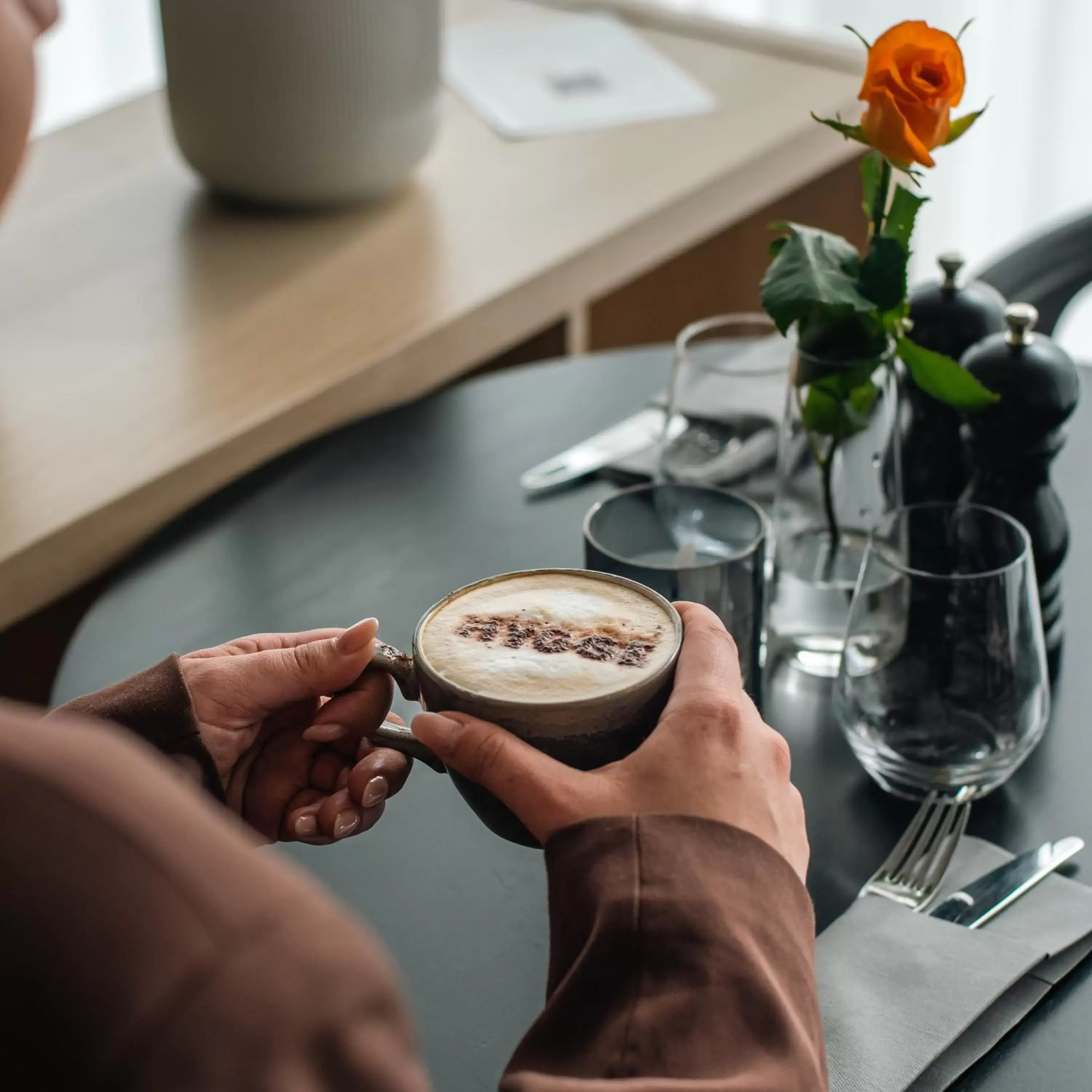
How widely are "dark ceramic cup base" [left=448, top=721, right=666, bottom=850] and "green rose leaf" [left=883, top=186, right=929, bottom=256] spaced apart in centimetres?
39

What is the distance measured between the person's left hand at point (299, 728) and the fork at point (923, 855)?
268 millimetres

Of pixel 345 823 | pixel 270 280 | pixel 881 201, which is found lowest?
pixel 270 280

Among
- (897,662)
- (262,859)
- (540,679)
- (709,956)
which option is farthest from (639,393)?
(262,859)

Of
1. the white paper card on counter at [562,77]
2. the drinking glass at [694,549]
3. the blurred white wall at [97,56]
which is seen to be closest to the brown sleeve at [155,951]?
the drinking glass at [694,549]

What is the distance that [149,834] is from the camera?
34cm

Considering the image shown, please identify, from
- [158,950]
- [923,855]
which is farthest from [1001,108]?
[158,950]

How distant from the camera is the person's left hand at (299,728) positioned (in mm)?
739

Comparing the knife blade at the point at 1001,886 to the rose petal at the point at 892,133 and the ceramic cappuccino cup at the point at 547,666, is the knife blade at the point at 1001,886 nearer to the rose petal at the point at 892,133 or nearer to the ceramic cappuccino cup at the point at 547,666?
the ceramic cappuccino cup at the point at 547,666

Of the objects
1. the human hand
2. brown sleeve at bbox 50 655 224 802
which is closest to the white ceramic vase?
the human hand

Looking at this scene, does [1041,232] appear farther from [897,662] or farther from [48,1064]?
[48,1064]

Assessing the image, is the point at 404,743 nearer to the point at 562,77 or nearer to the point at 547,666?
the point at 547,666

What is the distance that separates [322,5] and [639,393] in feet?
1.89

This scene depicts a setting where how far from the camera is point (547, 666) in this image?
650 mm

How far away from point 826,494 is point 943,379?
0.11m
